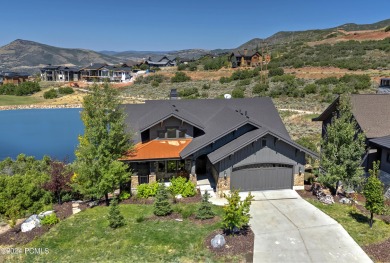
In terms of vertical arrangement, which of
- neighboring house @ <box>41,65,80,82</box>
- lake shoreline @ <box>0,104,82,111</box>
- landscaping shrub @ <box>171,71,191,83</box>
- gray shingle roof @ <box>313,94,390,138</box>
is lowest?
lake shoreline @ <box>0,104,82,111</box>

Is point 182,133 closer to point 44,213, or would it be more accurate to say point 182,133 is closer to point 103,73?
point 44,213

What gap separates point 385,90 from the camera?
32.2 m

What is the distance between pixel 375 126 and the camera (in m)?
20.8


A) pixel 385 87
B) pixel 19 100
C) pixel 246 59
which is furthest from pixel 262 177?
pixel 246 59

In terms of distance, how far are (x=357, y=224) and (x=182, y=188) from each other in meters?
9.93

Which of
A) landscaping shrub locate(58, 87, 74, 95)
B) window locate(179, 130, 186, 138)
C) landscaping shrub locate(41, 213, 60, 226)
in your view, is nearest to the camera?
landscaping shrub locate(41, 213, 60, 226)

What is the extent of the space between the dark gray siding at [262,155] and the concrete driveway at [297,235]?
2478mm

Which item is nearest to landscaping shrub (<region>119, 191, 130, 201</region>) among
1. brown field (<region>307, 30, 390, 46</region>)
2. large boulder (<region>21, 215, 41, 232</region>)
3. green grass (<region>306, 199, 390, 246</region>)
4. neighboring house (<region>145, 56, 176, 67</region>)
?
large boulder (<region>21, 215, 41, 232</region>)

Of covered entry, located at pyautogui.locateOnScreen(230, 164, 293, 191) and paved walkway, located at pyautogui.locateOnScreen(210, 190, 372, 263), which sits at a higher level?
covered entry, located at pyautogui.locateOnScreen(230, 164, 293, 191)

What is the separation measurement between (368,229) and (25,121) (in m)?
54.7

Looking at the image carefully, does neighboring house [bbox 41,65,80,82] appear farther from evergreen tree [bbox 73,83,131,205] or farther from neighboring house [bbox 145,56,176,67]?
evergreen tree [bbox 73,83,131,205]

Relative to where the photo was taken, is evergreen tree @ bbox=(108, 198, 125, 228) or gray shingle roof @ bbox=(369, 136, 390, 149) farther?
gray shingle roof @ bbox=(369, 136, 390, 149)

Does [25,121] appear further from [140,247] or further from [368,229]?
[368,229]

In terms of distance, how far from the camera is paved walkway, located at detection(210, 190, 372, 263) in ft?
43.3
